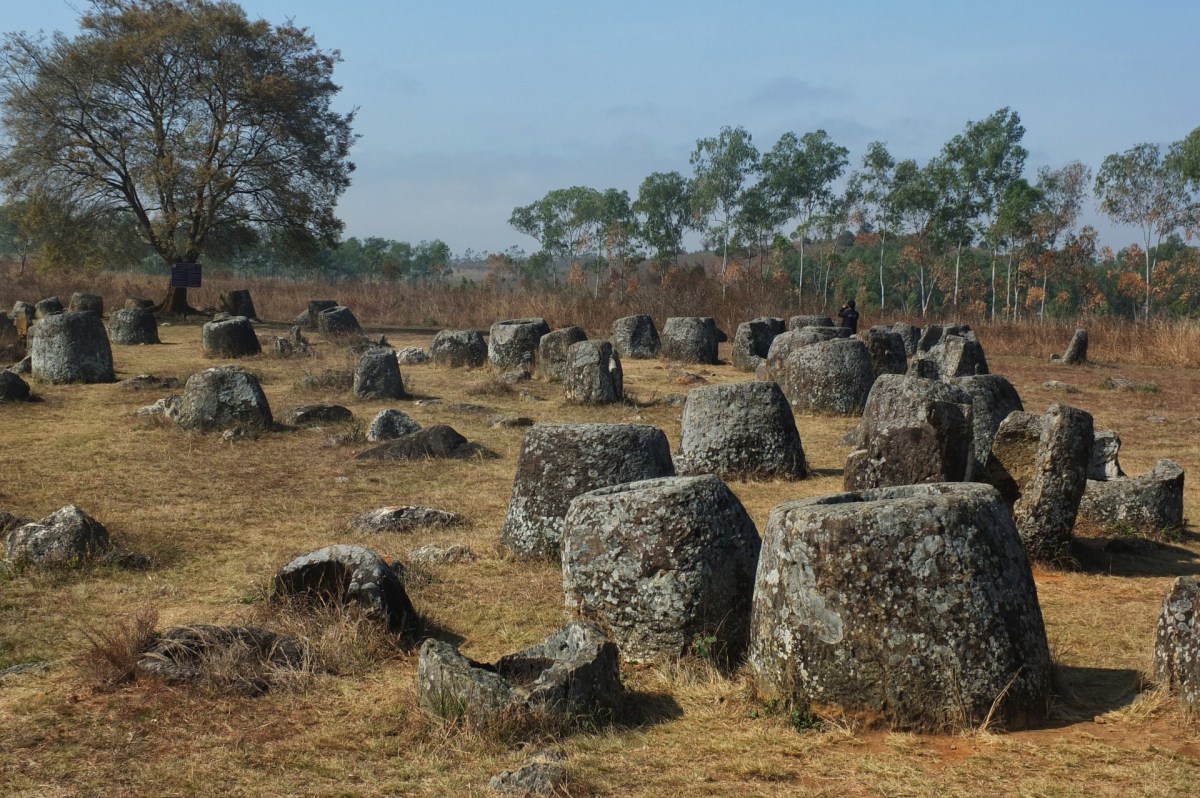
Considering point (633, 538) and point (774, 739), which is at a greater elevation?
point (633, 538)

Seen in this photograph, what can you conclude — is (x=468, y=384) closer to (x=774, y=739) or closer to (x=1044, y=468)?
(x=1044, y=468)

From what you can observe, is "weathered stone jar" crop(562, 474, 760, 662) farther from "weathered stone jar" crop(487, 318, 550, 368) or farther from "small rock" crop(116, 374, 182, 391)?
"weathered stone jar" crop(487, 318, 550, 368)

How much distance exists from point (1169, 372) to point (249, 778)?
25.8 m

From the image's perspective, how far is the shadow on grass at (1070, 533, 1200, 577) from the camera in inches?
334

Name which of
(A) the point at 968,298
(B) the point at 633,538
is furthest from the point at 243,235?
(A) the point at 968,298

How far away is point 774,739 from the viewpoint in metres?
5.05

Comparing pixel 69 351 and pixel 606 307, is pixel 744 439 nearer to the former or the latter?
pixel 69 351

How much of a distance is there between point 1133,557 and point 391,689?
20.2 ft

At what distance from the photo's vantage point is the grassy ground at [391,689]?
4723mm

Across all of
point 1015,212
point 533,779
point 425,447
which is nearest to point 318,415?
point 425,447

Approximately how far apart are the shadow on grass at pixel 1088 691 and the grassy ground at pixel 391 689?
0.06 feet

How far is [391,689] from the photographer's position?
582cm

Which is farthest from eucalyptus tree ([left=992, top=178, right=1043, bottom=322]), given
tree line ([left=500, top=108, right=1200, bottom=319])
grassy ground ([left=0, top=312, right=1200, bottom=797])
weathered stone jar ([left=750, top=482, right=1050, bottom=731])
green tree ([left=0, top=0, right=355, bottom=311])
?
weathered stone jar ([left=750, top=482, right=1050, bottom=731])

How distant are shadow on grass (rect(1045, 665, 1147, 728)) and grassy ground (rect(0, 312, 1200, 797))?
0.02m
